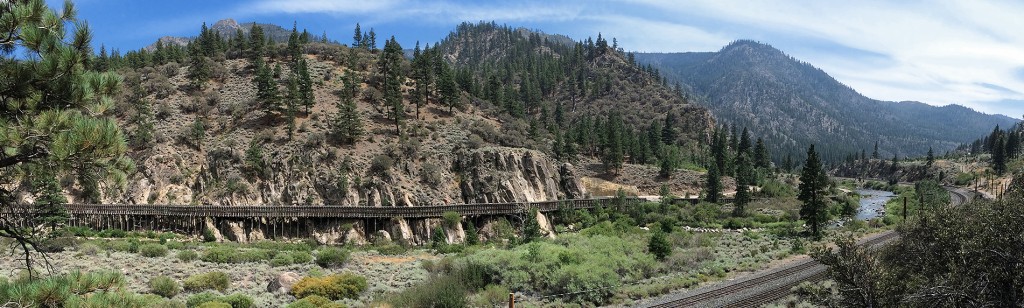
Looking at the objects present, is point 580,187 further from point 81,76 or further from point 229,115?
point 81,76

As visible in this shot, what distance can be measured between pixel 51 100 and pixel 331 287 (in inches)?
814

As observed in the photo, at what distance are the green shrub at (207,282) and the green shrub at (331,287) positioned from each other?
3.77 meters

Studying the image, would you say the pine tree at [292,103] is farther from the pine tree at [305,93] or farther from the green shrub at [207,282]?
the green shrub at [207,282]

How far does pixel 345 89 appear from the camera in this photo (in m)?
73.3

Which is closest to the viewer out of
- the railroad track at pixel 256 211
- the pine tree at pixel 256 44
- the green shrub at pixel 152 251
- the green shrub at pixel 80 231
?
the green shrub at pixel 152 251

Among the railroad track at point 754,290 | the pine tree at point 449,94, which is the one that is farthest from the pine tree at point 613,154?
the railroad track at point 754,290

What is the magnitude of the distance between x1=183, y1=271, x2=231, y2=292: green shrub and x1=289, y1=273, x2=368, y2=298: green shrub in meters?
3.77

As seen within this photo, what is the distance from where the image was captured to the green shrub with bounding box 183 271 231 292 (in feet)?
88.4

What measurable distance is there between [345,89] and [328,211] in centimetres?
Answer: 2973

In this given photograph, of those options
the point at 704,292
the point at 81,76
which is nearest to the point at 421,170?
the point at 704,292

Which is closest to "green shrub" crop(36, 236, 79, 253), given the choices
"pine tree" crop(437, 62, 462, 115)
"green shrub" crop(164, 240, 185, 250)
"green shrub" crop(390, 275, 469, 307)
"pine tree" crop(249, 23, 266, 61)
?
"green shrub" crop(164, 240, 185, 250)

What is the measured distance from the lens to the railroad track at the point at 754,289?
1021 inches

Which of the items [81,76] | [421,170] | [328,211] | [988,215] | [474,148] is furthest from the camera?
[474,148]

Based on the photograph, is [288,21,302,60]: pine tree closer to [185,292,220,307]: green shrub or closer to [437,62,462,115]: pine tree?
[437,62,462,115]: pine tree
